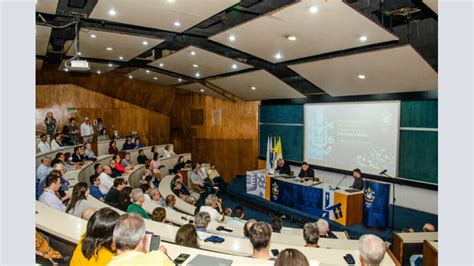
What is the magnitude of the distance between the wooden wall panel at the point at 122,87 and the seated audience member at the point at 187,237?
10.3 meters

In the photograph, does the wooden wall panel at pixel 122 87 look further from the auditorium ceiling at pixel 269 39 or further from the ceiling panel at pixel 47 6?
the ceiling panel at pixel 47 6

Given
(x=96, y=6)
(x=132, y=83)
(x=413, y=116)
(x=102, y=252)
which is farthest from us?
(x=132, y=83)

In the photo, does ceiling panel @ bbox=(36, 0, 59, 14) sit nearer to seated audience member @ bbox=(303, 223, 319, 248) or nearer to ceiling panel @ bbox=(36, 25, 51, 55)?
ceiling panel @ bbox=(36, 25, 51, 55)

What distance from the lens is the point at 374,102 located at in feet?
28.5

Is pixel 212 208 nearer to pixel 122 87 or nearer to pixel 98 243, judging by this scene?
pixel 98 243

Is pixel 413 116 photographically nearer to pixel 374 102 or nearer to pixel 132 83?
pixel 374 102

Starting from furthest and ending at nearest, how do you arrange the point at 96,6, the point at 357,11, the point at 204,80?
the point at 204,80 < the point at 96,6 < the point at 357,11

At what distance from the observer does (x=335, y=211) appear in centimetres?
718

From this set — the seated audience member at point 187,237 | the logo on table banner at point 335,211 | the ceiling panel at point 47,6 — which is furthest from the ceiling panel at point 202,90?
the seated audience member at point 187,237

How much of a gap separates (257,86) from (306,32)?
4815 millimetres

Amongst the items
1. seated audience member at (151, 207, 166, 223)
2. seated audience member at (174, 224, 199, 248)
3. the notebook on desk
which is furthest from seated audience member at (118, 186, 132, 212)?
the notebook on desk

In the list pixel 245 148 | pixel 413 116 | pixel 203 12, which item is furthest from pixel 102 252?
pixel 245 148

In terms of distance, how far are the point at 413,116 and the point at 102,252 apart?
7691 mm

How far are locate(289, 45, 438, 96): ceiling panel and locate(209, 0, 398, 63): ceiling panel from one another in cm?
47
